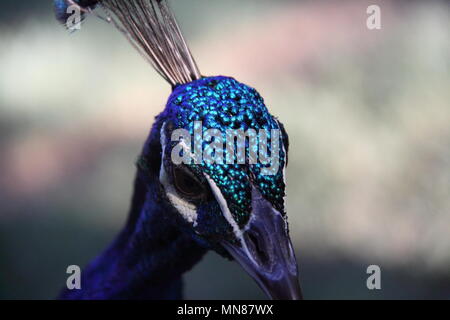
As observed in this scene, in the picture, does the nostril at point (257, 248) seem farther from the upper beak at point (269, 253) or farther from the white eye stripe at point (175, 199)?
the white eye stripe at point (175, 199)

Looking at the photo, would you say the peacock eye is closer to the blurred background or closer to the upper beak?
the upper beak

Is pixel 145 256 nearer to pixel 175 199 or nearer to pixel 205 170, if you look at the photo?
pixel 175 199

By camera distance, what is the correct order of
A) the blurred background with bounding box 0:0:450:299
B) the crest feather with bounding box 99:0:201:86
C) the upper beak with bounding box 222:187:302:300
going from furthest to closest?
the blurred background with bounding box 0:0:450:299
the crest feather with bounding box 99:0:201:86
the upper beak with bounding box 222:187:302:300

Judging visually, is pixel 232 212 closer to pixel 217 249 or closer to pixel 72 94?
pixel 217 249

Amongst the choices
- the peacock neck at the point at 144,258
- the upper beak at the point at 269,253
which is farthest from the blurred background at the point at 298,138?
the upper beak at the point at 269,253

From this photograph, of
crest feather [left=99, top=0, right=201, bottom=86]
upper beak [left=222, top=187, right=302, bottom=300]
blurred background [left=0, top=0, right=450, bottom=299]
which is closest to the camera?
upper beak [left=222, top=187, right=302, bottom=300]

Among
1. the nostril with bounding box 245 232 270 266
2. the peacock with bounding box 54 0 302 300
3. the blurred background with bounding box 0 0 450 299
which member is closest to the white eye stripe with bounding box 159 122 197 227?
the peacock with bounding box 54 0 302 300

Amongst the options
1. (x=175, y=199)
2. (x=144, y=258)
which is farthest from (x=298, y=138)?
(x=175, y=199)

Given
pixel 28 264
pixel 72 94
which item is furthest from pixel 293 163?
pixel 28 264
